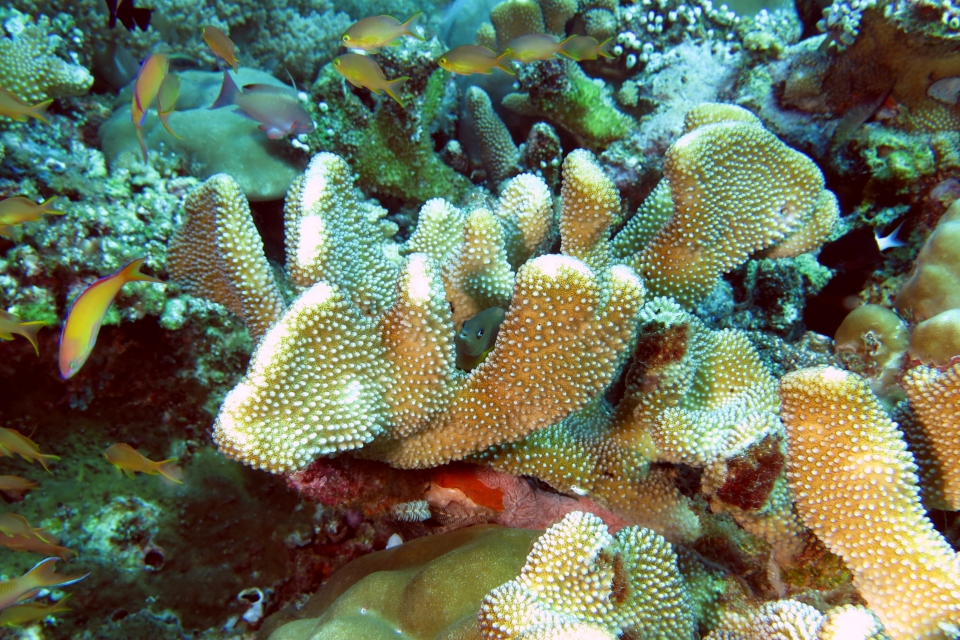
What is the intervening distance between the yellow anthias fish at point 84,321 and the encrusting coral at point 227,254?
1.45ft

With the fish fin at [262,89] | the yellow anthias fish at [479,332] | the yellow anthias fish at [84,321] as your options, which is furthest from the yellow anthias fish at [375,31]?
the yellow anthias fish at [84,321]

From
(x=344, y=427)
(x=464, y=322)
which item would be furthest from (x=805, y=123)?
(x=344, y=427)

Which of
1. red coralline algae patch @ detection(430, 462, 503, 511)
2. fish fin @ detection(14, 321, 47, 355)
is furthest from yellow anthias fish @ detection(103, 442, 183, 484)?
red coralline algae patch @ detection(430, 462, 503, 511)

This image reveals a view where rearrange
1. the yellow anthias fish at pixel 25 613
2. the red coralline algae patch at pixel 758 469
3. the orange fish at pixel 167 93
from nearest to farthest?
1. the red coralline algae patch at pixel 758 469
2. the yellow anthias fish at pixel 25 613
3. the orange fish at pixel 167 93

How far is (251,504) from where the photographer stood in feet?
10.2

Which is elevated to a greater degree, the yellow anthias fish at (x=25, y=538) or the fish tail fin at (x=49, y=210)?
the fish tail fin at (x=49, y=210)

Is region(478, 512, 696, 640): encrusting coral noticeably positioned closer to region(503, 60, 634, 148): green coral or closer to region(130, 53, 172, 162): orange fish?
region(130, 53, 172, 162): orange fish

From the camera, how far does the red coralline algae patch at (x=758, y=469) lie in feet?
6.73

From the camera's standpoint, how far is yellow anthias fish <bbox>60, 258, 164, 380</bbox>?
1.88 m

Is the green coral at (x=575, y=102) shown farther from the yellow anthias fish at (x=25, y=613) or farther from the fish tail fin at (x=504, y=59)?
the yellow anthias fish at (x=25, y=613)

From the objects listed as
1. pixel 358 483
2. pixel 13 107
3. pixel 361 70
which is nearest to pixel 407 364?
pixel 358 483

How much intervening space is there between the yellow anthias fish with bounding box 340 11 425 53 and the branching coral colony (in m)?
1.69

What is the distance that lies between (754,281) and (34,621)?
4.58 metres

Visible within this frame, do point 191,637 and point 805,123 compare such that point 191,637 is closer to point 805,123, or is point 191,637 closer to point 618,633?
point 618,633
